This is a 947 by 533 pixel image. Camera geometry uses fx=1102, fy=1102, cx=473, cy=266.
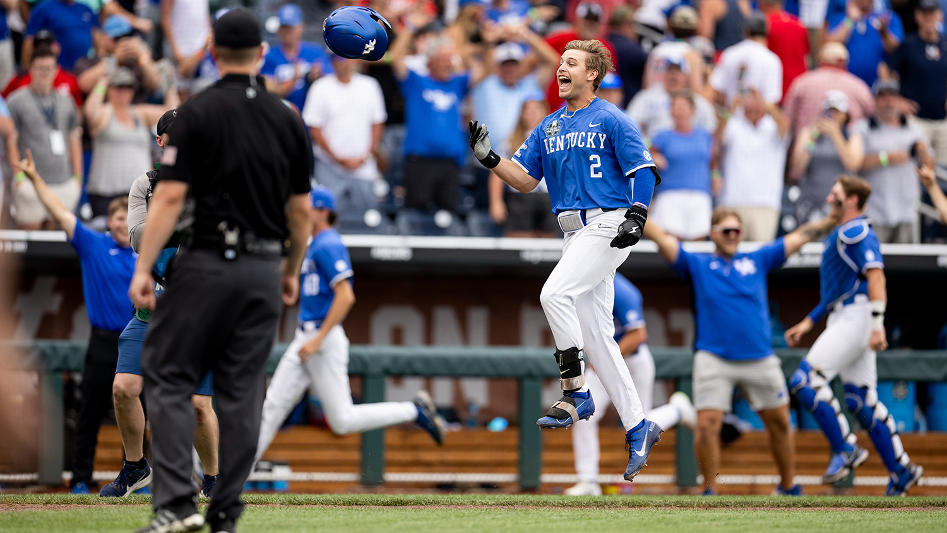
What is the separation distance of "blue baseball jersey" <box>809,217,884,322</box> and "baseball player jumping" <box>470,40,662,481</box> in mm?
2831

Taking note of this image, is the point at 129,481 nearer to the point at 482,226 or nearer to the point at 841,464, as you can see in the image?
the point at 482,226

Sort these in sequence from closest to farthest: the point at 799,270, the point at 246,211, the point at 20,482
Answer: the point at 246,211
the point at 20,482
the point at 799,270

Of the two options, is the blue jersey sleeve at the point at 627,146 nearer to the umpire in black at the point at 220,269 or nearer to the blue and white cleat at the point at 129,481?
the umpire in black at the point at 220,269

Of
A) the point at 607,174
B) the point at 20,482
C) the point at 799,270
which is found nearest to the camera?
the point at 607,174

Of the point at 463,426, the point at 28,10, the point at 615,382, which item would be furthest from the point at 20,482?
the point at 615,382

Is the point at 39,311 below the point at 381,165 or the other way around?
below

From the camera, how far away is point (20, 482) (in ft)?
30.8

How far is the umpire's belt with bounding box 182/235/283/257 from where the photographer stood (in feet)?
14.3

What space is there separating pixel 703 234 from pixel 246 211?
22.9 ft

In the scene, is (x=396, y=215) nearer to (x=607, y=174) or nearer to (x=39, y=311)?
(x=39, y=311)

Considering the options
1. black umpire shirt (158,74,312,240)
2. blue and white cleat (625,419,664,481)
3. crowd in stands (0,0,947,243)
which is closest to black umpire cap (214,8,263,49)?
black umpire shirt (158,74,312,240)

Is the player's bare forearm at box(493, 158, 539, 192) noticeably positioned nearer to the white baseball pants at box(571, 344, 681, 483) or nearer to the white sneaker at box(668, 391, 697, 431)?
the white baseball pants at box(571, 344, 681, 483)

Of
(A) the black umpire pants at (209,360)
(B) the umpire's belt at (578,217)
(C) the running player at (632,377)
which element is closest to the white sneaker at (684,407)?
(C) the running player at (632,377)

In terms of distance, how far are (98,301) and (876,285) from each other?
5.65 meters
